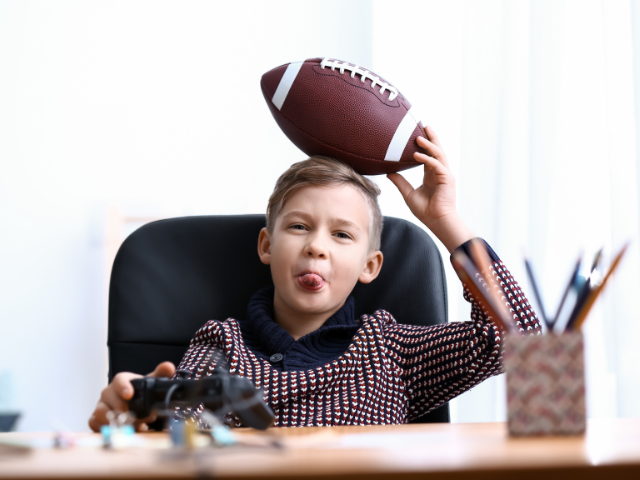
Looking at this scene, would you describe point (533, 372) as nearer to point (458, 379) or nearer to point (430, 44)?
point (458, 379)

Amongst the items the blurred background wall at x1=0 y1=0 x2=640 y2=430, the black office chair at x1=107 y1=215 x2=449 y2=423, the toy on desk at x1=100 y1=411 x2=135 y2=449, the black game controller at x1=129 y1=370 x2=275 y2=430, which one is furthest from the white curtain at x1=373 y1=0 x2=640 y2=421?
the toy on desk at x1=100 y1=411 x2=135 y2=449

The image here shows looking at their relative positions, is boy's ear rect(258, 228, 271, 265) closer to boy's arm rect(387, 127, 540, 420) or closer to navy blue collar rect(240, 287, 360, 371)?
navy blue collar rect(240, 287, 360, 371)

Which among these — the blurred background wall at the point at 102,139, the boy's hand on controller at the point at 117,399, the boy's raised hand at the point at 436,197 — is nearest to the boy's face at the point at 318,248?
the boy's raised hand at the point at 436,197

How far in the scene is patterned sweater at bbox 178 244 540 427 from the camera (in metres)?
1.00

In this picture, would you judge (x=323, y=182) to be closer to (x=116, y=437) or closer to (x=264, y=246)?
(x=264, y=246)

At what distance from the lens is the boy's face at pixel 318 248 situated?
3.68ft

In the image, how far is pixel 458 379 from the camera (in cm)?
107

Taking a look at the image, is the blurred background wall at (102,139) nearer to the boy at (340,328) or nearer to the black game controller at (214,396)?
the boy at (340,328)

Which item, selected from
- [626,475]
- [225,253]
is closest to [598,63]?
[225,253]

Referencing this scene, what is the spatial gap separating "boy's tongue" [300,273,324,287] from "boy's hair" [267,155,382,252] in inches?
5.4

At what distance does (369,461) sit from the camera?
37 cm

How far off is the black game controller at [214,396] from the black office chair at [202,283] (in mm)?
481

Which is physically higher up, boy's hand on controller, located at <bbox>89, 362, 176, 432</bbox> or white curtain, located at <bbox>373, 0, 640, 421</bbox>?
white curtain, located at <bbox>373, 0, 640, 421</bbox>

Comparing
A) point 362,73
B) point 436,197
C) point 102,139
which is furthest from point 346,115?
point 102,139
